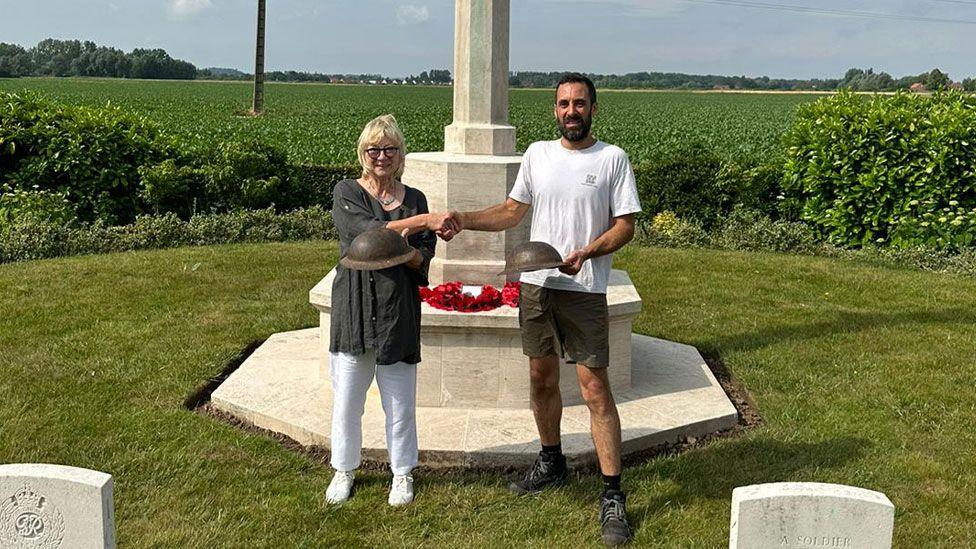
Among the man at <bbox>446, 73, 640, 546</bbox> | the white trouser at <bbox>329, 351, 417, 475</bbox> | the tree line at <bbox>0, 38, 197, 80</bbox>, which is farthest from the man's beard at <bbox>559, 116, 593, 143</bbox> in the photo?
the tree line at <bbox>0, 38, 197, 80</bbox>

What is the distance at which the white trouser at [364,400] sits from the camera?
388cm

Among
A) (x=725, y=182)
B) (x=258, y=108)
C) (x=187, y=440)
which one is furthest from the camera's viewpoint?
(x=258, y=108)

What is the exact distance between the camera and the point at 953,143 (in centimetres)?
1088

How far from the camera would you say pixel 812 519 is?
2498mm

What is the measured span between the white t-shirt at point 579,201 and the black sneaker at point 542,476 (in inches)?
39.6

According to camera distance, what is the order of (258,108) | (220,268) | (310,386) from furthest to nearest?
(258,108)
(220,268)
(310,386)

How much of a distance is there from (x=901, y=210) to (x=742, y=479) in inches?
322

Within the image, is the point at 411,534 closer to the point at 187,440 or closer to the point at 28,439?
the point at 187,440

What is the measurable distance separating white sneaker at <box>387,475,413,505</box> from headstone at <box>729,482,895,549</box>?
1879mm

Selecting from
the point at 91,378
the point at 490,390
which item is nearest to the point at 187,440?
the point at 91,378

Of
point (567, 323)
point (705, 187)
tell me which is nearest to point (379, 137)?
point (567, 323)

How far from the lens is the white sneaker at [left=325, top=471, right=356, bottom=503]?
400 cm

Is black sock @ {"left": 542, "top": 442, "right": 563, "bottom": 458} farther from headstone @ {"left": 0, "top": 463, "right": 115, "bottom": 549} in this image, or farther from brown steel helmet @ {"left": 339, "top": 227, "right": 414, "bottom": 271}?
headstone @ {"left": 0, "top": 463, "right": 115, "bottom": 549}

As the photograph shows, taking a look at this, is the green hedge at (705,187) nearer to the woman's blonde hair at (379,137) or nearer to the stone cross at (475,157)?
the stone cross at (475,157)
